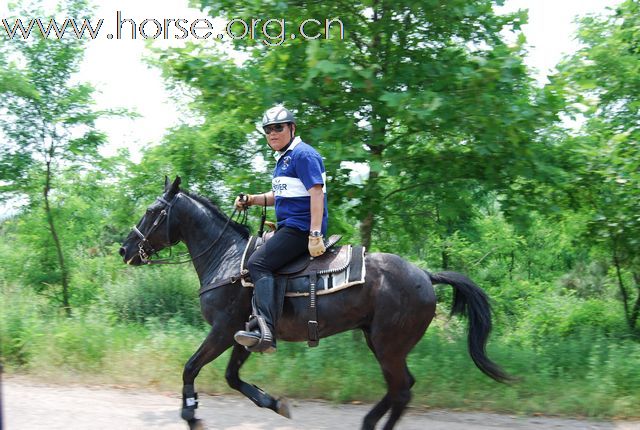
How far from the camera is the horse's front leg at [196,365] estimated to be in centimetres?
550

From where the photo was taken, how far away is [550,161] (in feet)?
25.5

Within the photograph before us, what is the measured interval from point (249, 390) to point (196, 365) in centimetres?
59

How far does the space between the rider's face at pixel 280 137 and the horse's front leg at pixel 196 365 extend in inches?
73.1

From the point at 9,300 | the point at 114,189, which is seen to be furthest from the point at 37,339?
the point at 114,189

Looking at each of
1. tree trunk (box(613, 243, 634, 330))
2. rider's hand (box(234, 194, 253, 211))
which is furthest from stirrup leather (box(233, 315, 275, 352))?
tree trunk (box(613, 243, 634, 330))

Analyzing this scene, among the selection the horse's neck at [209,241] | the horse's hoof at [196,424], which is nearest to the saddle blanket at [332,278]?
the horse's neck at [209,241]

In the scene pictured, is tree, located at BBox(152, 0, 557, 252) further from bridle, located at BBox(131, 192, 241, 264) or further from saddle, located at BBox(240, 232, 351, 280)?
bridle, located at BBox(131, 192, 241, 264)

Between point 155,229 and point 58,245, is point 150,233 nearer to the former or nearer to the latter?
point 155,229

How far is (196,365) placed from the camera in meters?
5.61

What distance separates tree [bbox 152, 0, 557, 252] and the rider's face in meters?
1.32

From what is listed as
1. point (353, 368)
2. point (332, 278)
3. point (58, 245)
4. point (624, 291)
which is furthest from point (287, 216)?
point (58, 245)

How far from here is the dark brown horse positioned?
218 inches

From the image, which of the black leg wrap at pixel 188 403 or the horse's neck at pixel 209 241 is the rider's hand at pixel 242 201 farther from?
the black leg wrap at pixel 188 403

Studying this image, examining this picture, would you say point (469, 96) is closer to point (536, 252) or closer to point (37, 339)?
point (37, 339)
